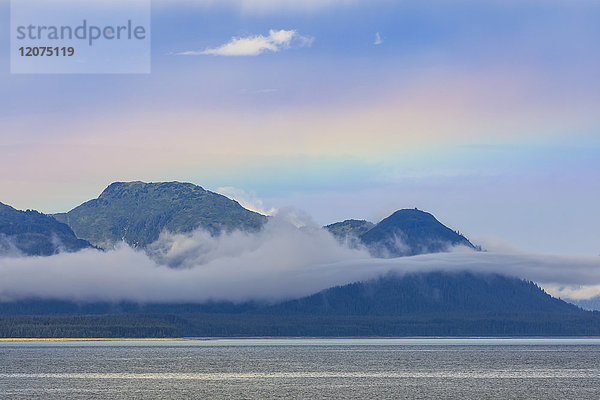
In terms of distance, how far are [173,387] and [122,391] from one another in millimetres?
16068

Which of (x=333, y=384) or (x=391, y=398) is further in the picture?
(x=333, y=384)

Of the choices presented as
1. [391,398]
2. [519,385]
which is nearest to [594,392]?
[519,385]

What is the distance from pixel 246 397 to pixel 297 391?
16.0 metres

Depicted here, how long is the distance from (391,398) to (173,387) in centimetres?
5346

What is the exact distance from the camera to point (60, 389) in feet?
564

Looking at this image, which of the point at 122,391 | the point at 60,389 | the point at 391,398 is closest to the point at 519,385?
the point at 391,398

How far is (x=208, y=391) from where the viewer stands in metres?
169

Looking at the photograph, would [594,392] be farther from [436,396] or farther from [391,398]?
[391,398]

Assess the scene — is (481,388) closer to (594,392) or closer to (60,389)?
(594,392)

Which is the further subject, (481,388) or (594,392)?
(481,388)

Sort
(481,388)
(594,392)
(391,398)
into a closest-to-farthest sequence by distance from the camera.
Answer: (391,398), (594,392), (481,388)

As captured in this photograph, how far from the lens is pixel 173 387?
180875 millimetres

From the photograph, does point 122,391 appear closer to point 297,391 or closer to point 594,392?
point 297,391

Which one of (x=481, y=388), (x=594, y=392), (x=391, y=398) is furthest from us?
(x=481, y=388)
